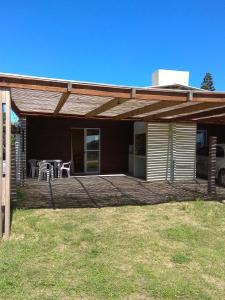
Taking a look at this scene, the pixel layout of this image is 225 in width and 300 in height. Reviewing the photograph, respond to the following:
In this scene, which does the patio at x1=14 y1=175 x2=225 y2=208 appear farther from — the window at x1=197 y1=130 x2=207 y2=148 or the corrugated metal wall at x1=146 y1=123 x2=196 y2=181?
the window at x1=197 y1=130 x2=207 y2=148

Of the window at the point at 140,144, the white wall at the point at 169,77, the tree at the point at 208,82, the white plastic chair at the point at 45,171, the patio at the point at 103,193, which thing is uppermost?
the tree at the point at 208,82

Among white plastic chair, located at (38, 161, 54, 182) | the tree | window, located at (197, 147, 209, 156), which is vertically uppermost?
the tree

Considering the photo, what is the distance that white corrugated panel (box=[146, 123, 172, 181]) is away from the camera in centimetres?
1266

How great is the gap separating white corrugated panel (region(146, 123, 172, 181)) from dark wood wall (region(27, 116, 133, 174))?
2626mm

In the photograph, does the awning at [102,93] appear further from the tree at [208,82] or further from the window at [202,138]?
the tree at [208,82]

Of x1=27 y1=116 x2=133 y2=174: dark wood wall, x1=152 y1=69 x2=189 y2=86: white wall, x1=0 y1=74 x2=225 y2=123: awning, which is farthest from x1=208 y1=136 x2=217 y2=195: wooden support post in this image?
x1=152 y1=69 x2=189 y2=86: white wall

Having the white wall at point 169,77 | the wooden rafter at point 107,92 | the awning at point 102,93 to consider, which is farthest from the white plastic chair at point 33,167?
the white wall at point 169,77

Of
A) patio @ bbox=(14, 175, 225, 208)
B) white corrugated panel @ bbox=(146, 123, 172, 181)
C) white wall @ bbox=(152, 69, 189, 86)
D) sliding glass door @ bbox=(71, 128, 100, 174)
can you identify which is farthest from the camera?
white wall @ bbox=(152, 69, 189, 86)

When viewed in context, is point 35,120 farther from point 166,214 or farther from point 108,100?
point 166,214

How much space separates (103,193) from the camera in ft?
32.5

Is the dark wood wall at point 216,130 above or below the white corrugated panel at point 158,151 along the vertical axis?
above

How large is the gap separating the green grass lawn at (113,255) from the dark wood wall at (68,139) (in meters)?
6.85

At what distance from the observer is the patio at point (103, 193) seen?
8.41 meters

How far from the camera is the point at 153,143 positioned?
12719mm
